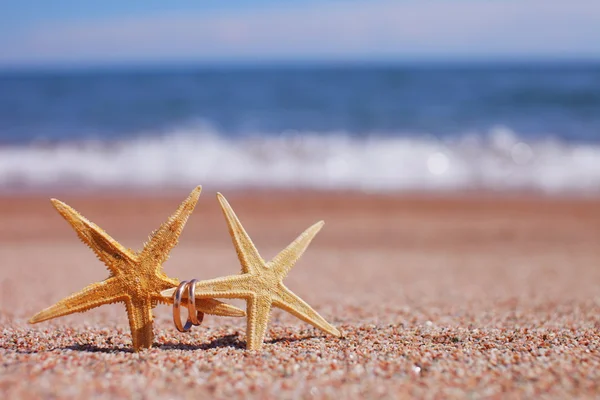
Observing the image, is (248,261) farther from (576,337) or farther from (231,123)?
(231,123)

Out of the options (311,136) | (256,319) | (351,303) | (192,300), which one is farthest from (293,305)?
(311,136)

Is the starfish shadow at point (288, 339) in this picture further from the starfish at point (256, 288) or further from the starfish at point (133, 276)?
the starfish at point (133, 276)

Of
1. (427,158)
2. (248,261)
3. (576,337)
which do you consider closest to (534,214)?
(427,158)

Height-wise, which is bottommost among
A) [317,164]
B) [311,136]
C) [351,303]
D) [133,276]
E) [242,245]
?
[351,303]

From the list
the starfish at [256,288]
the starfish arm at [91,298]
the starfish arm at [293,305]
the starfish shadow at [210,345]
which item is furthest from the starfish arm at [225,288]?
the starfish shadow at [210,345]

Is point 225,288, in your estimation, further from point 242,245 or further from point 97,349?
point 97,349

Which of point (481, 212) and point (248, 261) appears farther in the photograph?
point (481, 212)

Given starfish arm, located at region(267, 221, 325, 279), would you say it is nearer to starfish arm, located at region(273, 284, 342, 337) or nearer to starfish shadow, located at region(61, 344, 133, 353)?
starfish arm, located at region(273, 284, 342, 337)
